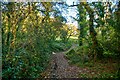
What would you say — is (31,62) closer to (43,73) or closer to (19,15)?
(43,73)

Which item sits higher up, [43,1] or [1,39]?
[43,1]

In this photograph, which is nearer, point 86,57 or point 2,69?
point 2,69

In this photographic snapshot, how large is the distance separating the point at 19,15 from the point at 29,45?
2.35 ft

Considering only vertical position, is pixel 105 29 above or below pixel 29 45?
above

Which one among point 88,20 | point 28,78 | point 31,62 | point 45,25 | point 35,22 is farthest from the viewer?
point 88,20

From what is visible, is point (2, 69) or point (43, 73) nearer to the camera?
point (2, 69)

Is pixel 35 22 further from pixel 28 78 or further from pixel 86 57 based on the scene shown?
pixel 86 57

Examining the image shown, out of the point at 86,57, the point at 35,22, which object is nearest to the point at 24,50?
the point at 35,22

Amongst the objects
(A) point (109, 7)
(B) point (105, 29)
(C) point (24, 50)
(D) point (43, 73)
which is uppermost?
(A) point (109, 7)

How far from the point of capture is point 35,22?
539cm

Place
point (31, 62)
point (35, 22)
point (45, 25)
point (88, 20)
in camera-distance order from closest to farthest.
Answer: point (31, 62)
point (35, 22)
point (45, 25)
point (88, 20)

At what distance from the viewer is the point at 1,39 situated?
4.73m

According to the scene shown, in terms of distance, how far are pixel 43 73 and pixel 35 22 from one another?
4.50 feet

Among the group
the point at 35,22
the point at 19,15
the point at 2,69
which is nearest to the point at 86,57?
the point at 35,22
